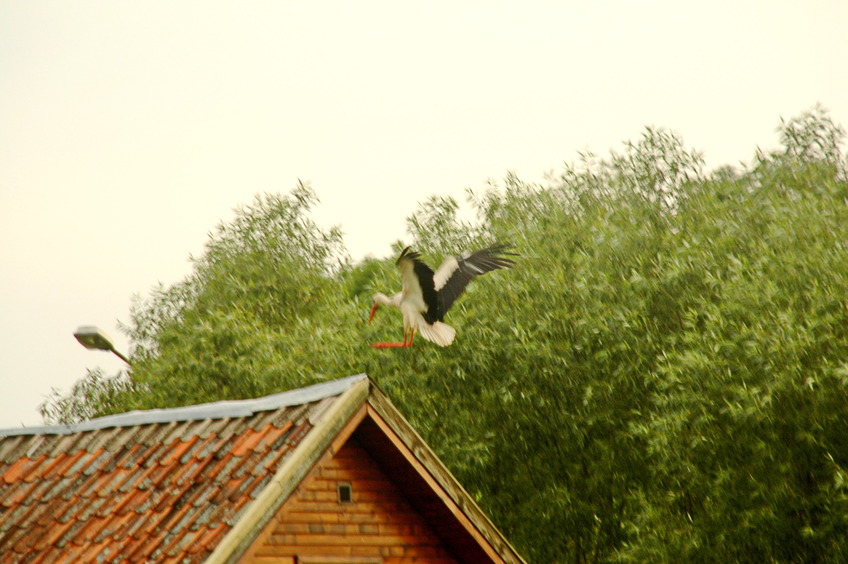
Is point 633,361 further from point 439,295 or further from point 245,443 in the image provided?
point 245,443

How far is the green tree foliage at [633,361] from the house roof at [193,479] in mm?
10031

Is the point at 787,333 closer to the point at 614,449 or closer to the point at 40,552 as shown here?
the point at 614,449

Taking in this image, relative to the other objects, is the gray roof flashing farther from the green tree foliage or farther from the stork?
the green tree foliage

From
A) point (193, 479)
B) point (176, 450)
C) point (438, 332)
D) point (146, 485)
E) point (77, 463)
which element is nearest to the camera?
point (193, 479)

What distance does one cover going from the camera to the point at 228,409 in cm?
998

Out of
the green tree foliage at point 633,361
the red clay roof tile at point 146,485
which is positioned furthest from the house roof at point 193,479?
the green tree foliage at point 633,361

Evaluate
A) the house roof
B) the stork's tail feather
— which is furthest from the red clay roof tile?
the stork's tail feather

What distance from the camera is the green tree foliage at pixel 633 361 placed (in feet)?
61.6

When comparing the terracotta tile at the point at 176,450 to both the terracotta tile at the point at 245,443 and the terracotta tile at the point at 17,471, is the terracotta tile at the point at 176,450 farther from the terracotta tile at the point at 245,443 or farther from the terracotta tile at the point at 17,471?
the terracotta tile at the point at 17,471

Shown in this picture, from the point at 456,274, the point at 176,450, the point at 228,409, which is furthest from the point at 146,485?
the point at 456,274

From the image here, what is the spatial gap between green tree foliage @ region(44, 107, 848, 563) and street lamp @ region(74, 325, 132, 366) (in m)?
5.85

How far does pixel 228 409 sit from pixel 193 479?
0.96 meters

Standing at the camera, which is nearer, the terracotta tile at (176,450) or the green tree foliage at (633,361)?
the terracotta tile at (176,450)

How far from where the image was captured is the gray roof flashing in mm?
9438
